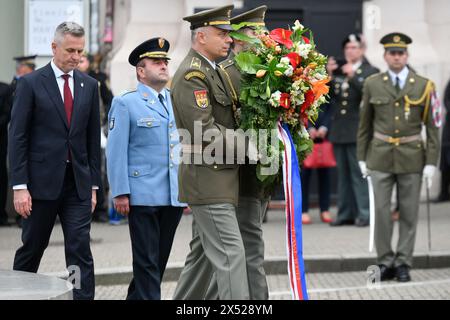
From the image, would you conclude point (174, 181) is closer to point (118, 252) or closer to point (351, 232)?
point (118, 252)

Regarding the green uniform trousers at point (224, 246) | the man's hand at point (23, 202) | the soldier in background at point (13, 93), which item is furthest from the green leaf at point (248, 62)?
the soldier in background at point (13, 93)

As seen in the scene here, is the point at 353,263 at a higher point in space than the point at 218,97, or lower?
lower

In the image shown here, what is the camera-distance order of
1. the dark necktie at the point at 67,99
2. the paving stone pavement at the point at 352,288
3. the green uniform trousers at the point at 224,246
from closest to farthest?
the green uniform trousers at the point at 224,246
the dark necktie at the point at 67,99
the paving stone pavement at the point at 352,288

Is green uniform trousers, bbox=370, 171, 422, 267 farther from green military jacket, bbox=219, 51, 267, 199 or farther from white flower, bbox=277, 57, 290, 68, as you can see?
white flower, bbox=277, 57, 290, 68

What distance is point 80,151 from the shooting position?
844 cm

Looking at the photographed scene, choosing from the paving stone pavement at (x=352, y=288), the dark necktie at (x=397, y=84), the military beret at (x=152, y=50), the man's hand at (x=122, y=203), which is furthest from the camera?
the dark necktie at (x=397, y=84)

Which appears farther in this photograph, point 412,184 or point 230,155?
point 412,184

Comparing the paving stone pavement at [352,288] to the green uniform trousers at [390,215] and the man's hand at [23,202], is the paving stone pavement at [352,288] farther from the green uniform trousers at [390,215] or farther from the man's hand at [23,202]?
the man's hand at [23,202]

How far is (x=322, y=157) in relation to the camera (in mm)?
15016

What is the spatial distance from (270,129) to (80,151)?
1.51 m

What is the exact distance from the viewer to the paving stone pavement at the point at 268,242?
11.9m

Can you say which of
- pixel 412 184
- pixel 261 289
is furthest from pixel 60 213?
pixel 412 184

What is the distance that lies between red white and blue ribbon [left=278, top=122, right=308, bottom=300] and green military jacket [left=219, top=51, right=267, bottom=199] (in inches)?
9.9
